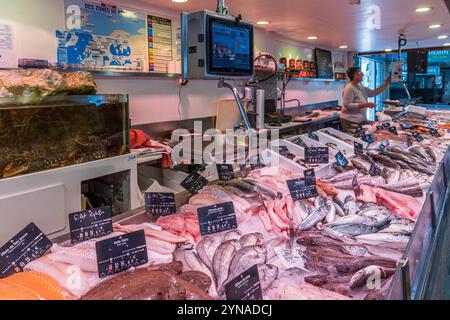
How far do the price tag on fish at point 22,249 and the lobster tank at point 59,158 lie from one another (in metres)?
A: 0.55

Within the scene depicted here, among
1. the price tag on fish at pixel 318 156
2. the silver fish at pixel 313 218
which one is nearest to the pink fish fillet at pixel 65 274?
the silver fish at pixel 313 218

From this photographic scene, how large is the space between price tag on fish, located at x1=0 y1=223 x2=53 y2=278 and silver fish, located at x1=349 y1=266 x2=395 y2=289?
3.59ft

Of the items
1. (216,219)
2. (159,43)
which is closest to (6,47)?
(159,43)

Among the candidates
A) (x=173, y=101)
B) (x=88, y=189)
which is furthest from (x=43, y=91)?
(x=173, y=101)

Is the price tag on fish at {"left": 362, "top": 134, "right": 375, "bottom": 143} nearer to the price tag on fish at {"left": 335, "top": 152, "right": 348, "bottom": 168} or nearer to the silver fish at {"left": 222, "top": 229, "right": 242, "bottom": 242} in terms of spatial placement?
the price tag on fish at {"left": 335, "top": 152, "right": 348, "bottom": 168}

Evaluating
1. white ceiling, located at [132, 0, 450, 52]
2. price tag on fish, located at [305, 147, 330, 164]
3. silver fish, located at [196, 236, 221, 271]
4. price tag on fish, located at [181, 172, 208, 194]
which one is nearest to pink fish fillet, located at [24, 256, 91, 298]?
silver fish, located at [196, 236, 221, 271]

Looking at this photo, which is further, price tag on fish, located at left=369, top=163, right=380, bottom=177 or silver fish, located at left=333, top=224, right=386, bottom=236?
price tag on fish, located at left=369, top=163, right=380, bottom=177

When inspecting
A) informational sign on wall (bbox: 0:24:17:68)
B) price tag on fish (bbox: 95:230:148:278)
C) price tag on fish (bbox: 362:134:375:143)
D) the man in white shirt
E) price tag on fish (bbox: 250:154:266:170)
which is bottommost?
price tag on fish (bbox: 95:230:148:278)

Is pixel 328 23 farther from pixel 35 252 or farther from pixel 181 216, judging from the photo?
pixel 35 252

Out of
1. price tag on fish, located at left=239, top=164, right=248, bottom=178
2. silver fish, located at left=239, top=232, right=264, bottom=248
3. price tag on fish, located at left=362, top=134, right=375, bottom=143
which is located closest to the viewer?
silver fish, located at left=239, top=232, right=264, bottom=248

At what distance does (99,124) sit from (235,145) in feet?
7.06

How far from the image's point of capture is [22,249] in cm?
130

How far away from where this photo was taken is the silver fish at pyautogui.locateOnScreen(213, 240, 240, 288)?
4.23ft

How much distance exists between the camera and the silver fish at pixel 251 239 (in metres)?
1.51
